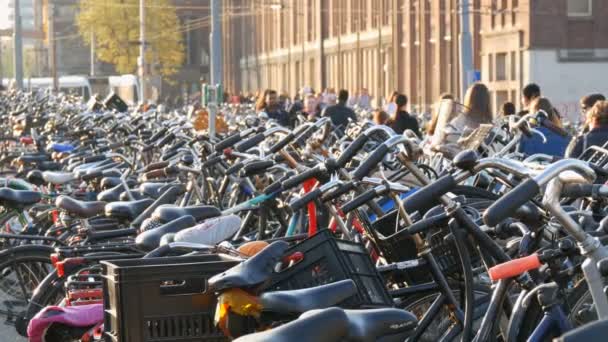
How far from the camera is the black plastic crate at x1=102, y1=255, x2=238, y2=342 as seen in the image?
15.7 feet

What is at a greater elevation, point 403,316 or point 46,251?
point 403,316

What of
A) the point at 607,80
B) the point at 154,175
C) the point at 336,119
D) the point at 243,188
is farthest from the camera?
the point at 607,80

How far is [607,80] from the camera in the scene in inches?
1671

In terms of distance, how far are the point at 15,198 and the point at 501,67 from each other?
116 feet

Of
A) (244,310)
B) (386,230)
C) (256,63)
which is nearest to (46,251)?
(386,230)

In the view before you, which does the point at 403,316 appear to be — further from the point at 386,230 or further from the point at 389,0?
the point at 389,0

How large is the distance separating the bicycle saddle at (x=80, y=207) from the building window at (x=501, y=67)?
3523 centimetres

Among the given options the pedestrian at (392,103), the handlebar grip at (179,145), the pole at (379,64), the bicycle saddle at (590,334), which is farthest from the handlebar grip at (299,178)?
the pole at (379,64)

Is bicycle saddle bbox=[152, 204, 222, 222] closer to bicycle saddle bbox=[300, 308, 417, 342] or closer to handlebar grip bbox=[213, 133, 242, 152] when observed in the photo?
handlebar grip bbox=[213, 133, 242, 152]

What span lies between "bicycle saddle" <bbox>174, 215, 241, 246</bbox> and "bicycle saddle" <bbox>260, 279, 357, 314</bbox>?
1.93 m

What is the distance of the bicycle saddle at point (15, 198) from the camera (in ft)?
31.4

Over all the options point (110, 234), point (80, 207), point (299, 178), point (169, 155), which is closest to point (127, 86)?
point (169, 155)

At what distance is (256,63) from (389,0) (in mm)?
32407

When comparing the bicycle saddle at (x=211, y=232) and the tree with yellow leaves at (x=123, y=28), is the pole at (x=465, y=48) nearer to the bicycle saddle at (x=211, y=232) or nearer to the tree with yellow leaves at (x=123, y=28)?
the bicycle saddle at (x=211, y=232)
